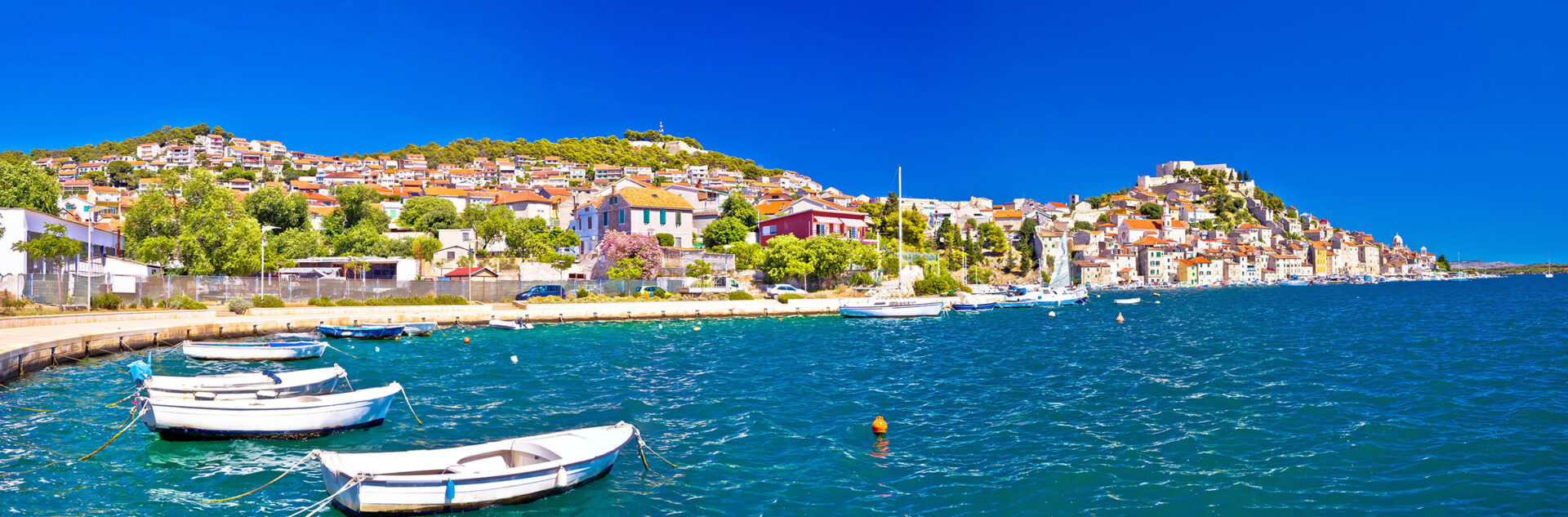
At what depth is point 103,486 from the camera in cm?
974

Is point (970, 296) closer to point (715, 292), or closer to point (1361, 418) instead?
point (715, 292)

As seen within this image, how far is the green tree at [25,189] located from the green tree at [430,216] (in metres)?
25.7

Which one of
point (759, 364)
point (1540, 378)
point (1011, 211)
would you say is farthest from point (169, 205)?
point (1011, 211)

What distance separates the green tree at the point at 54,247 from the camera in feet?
97.1

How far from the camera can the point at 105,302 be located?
2859cm

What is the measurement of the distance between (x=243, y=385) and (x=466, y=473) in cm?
755

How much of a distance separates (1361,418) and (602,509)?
42.9ft

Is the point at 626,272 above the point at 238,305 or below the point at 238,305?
above

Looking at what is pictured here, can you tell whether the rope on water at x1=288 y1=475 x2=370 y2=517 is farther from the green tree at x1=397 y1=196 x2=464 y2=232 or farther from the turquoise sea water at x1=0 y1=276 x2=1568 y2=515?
the green tree at x1=397 y1=196 x2=464 y2=232

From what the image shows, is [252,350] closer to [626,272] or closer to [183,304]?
[183,304]

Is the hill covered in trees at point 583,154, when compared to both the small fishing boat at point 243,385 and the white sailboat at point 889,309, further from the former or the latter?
the small fishing boat at point 243,385

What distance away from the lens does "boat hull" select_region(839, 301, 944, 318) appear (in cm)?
4197

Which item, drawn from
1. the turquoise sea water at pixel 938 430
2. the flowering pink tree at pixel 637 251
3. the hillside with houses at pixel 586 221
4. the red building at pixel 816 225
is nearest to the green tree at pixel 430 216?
the hillside with houses at pixel 586 221

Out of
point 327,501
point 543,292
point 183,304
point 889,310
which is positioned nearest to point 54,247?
point 183,304
